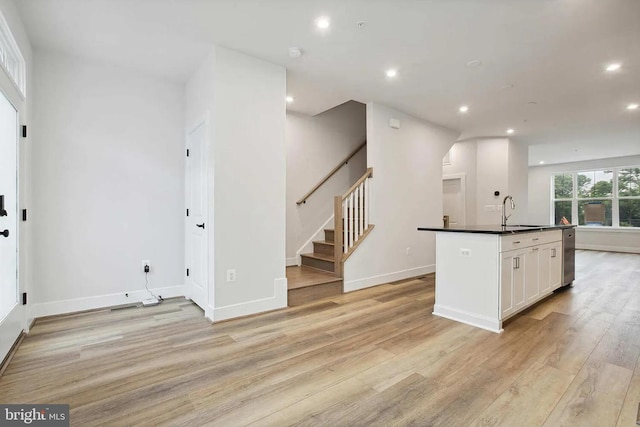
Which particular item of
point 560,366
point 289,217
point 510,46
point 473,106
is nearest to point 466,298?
point 560,366

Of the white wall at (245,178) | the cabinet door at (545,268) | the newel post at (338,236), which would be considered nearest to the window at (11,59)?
the white wall at (245,178)

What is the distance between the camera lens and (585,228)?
9406mm

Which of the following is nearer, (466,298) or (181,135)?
(466,298)

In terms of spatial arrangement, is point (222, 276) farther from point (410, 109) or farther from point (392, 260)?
point (410, 109)

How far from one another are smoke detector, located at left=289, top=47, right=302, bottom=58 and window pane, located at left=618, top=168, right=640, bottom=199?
10568 mm

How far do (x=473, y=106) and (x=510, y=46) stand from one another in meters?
1.86

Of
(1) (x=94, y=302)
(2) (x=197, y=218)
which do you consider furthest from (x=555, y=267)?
(1) (x=94, y=302)

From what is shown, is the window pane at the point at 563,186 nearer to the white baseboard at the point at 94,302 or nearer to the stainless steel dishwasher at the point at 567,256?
the stainless steel dishwasher at the point at 567,256

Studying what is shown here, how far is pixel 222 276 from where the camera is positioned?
3078 mm

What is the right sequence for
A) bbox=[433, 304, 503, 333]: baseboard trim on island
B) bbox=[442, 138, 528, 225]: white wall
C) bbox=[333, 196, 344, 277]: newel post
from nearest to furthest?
bbox=[433, 304, 503, 333]: baseboard trim on island, bbox=[333, 196, 344, 277]: newel post, bbox=[442, 138, 528, 225]: white wall

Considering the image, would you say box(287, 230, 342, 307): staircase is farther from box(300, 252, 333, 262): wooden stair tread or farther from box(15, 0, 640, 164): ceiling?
box(15, 0, 640, 164): ceiling

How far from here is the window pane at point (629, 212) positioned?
8570 millimetres

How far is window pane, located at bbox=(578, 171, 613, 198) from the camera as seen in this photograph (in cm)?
905

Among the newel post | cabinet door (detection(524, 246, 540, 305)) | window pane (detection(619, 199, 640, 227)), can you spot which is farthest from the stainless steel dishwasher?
window pane (detection(619, 199, 640, 227))
